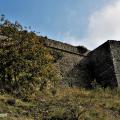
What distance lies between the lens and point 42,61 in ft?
46.2

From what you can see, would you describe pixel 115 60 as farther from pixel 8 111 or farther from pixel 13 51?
pixel 8 111

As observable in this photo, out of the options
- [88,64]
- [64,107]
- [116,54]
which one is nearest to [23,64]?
[64,107]

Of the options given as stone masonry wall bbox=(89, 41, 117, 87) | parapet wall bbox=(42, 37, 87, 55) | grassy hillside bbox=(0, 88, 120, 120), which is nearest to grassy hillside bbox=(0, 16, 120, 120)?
grassy hillside bbox=(0, 88, 120, 120)

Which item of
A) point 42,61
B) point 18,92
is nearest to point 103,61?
point 42,61

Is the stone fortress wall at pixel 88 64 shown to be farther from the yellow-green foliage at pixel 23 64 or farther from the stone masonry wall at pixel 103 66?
the yellow-green foliage at pixel 23 64

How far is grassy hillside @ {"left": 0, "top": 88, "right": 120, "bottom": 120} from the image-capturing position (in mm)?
10164

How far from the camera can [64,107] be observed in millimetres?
11320

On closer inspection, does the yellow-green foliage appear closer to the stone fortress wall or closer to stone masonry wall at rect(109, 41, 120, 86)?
the stone fortress wall

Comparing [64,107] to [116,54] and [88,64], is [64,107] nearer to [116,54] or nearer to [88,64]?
[116,54]

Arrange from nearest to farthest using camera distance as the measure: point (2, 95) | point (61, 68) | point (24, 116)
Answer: point (24, 116) < point (2, 95) < point (61, 68)

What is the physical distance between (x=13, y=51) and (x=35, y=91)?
5.83ft

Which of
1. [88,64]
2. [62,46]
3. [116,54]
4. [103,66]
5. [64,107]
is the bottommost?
[64,107]

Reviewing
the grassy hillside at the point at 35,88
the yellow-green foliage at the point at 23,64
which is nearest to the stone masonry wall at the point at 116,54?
the grassy hillside at the point at 35,88

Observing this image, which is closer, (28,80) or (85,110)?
(85,110)
